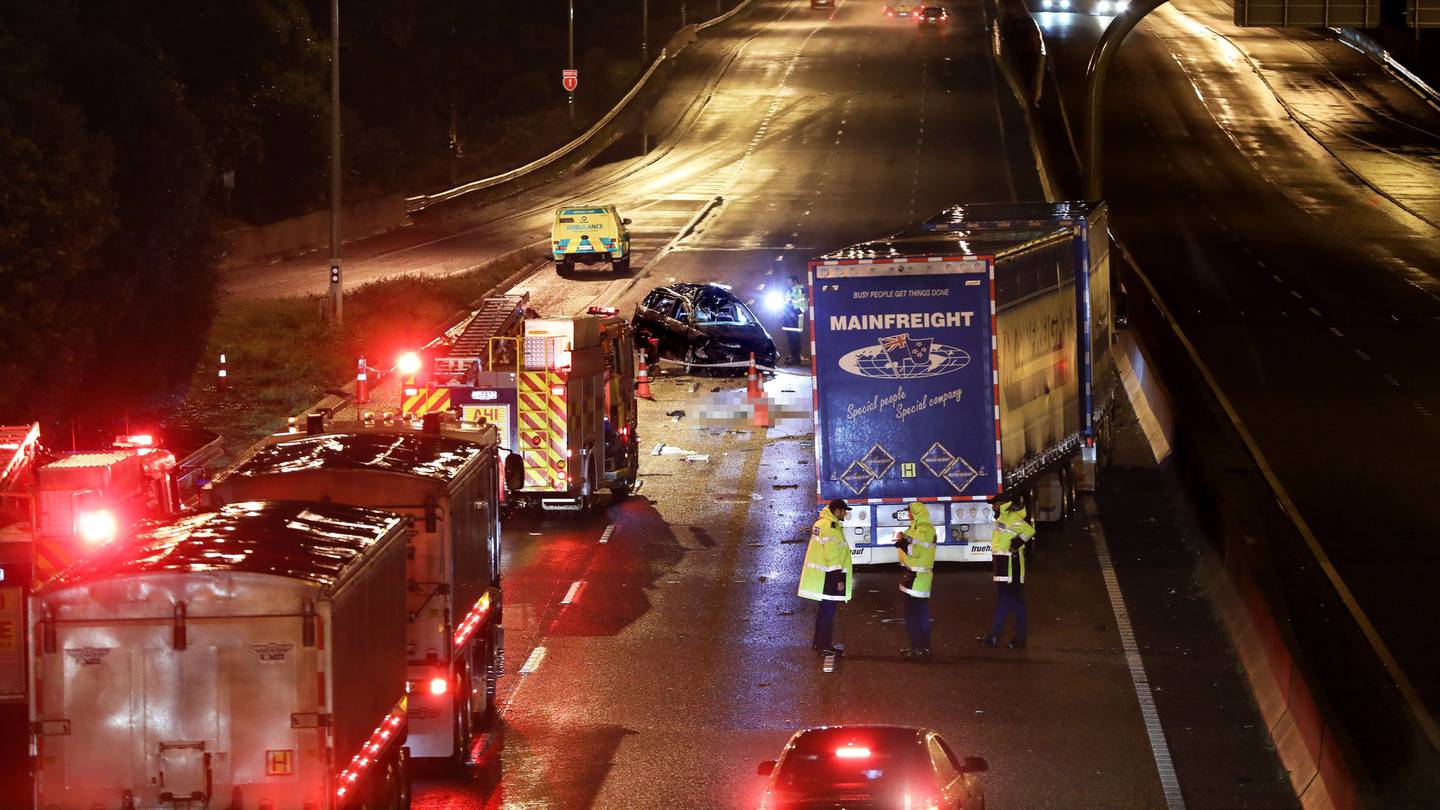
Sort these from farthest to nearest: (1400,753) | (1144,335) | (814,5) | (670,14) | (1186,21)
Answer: (670,14) → (814,5) → (1186,21) → (1144,335) → (1400,753)

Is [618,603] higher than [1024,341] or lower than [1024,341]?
lower

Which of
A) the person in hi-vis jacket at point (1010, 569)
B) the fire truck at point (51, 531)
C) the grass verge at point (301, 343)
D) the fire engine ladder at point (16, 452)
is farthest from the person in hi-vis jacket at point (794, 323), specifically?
the fire truck at point (51, 531)

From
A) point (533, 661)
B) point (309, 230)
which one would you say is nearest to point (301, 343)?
point (533, 661)

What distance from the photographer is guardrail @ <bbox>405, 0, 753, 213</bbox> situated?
72500 millimetres

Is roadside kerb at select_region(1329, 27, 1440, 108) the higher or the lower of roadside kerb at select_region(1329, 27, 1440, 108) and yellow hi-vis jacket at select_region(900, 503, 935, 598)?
the higher

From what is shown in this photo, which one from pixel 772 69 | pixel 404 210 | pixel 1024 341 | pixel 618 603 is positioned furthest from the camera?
pixel 772 69

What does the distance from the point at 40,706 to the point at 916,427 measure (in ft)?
42.8

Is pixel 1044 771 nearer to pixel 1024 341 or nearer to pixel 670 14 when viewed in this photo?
pixel 1024 341

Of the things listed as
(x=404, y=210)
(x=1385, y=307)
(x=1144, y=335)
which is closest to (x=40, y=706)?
(x=1144, y=335)

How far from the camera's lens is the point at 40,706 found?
11.5 metres

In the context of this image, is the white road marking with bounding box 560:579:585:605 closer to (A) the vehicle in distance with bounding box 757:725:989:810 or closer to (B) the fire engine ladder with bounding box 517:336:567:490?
(B) the fire engine ladder with bounding box 517:336:567:490

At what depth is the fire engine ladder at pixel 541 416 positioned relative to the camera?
26.3m

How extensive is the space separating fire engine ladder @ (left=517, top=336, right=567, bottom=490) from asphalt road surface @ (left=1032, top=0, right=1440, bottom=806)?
10422 millimetres

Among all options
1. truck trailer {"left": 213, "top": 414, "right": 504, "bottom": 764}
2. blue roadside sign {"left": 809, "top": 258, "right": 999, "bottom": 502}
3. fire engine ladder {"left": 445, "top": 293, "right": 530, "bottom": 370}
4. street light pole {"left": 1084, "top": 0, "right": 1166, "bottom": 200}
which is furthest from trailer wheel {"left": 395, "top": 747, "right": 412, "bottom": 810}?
street light pole {"left": 1084, "top": 0, "right": 1166, "bottom": 200}
